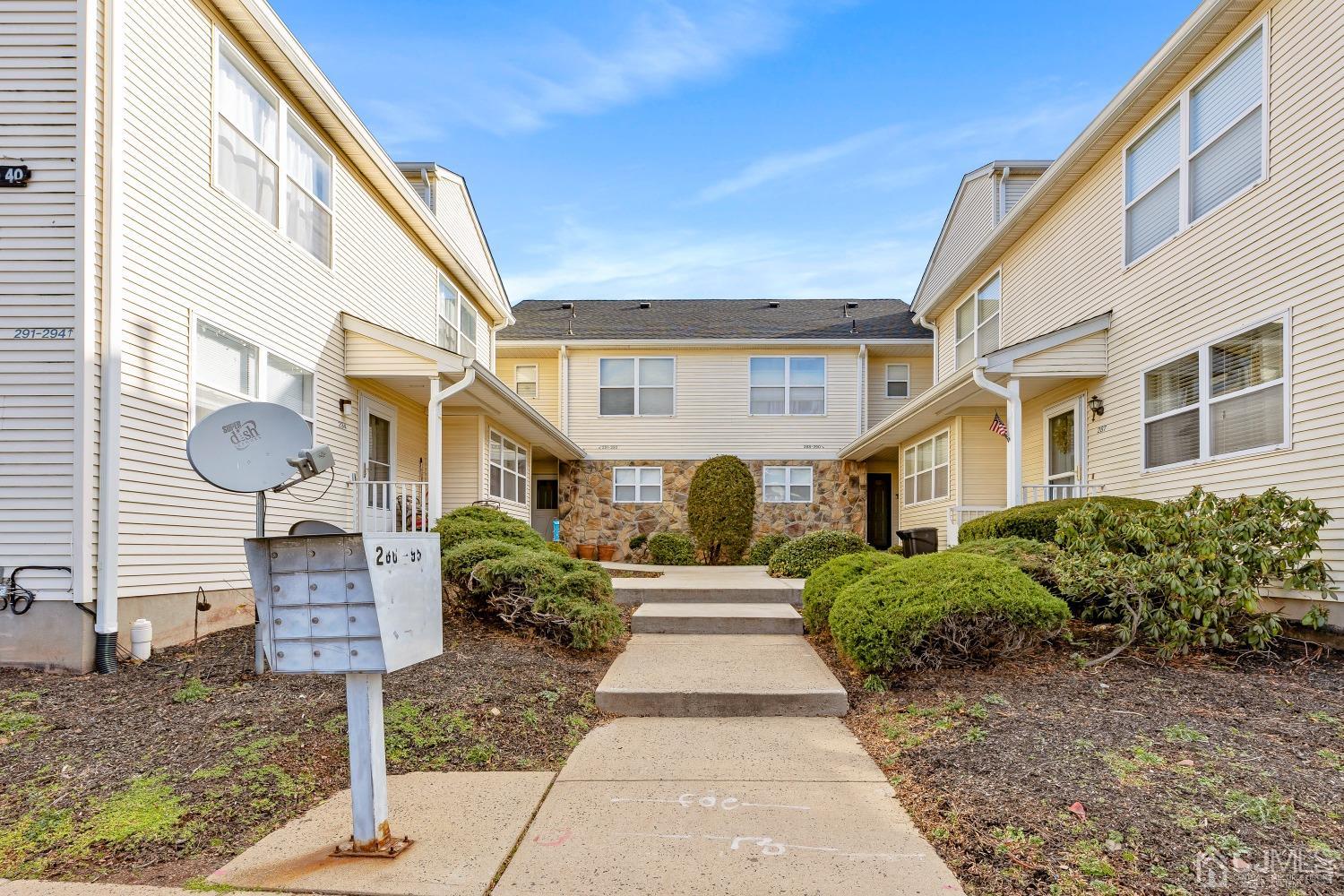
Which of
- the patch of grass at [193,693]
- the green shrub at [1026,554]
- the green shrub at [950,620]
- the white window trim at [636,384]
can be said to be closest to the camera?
the patch of grass at [193,693]

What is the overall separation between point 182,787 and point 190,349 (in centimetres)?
418

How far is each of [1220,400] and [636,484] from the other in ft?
37.7

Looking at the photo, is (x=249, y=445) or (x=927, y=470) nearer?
(x=249, y=445)

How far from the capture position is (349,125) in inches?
337

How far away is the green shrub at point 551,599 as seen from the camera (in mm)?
5629

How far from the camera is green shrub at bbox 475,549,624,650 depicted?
5.63 meters

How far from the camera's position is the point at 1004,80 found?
11484mm

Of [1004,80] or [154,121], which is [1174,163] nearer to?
[1004,80]

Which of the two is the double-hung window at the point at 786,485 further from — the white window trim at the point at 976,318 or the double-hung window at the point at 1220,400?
the double-hung window at the point at 1220,400

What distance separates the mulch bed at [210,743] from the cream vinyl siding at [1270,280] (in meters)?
5.73

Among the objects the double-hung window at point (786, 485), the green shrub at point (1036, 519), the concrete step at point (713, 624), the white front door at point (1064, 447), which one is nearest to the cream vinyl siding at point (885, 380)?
the double-hung window at point (786, 485)

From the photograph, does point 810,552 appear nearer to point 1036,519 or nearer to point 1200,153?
point 1036,519

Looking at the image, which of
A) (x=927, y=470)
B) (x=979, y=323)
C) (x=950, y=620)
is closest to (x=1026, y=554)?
(x=950, y=620)

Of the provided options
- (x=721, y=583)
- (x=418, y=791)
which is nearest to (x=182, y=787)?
(x=418, y=791)
